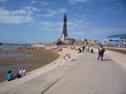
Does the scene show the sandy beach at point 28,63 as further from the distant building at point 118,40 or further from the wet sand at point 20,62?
the distant building at point 118,40

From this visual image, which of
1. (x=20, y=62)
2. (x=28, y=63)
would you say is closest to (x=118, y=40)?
(x=28, y=63)

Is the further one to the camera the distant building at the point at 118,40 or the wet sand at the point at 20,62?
the distant building at the point at 118,40

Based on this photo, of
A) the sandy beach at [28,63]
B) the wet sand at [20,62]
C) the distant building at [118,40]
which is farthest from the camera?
the distant building at [118,40]

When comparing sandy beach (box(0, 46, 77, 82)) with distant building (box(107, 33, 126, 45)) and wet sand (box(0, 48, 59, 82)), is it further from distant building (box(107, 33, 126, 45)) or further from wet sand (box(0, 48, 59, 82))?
distant building (box(107, 33, 126, 45))

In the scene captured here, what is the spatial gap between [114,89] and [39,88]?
2965mm

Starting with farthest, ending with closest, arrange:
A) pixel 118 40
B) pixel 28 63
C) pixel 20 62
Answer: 1. pixel 118 40
2. pixel 20 62
3. pixel 28 63

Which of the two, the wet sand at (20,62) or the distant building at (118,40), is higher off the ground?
the distant building at (118,40)

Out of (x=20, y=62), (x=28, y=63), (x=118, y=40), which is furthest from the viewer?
(x=118, y=40)

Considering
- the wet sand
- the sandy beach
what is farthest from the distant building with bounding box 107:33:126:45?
the wet sand

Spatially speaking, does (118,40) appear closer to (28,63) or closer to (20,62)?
(28,63)

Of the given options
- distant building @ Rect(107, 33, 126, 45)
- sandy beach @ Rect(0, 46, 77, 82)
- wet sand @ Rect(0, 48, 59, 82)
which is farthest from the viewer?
distant building @ Rect(107, 33, 126, 45)

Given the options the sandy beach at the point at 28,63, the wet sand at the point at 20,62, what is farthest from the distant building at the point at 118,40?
the wet sand at the point at 20,62

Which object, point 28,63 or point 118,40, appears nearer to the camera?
point 28,63

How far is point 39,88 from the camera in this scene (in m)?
4.26
